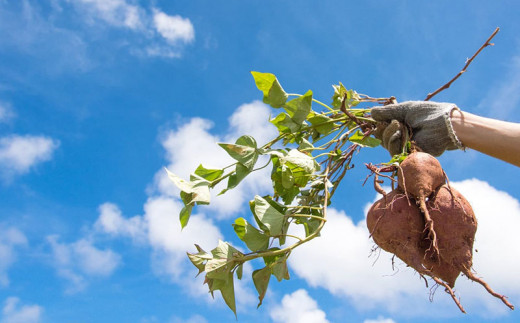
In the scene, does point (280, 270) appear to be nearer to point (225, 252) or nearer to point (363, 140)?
point (225, 252)

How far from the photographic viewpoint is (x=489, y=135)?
74.7 inches

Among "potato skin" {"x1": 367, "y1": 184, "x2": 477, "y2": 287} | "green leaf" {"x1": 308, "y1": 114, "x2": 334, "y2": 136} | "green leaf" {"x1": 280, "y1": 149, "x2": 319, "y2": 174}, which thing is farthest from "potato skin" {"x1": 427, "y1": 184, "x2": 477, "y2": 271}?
"green leaf" {"x1": 308, "y1": 114, "x2": 334, "y2": 136}

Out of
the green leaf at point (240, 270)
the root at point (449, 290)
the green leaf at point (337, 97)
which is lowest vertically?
the root at point (449, 290)

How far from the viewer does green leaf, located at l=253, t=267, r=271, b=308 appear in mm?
1800

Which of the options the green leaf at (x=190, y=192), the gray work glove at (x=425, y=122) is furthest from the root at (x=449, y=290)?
the green leaf at (x=190, y=192)

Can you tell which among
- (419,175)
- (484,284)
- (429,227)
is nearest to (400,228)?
(429,227)

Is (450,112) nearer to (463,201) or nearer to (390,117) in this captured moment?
(390,117)

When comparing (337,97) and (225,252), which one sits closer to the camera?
(225,252)

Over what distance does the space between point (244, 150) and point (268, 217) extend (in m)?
0.30

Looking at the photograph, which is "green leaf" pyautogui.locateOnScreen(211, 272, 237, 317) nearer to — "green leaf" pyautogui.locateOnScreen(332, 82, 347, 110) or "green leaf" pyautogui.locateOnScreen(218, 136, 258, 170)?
"green leaf" pyautogui.locateOnScreen(218, 136, 258, 170)

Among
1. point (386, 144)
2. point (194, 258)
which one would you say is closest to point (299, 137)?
point (386, 144)

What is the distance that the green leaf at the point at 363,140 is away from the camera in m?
2.31

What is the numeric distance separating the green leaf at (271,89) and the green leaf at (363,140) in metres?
0.54

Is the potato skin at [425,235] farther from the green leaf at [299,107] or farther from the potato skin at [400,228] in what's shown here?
the green leaf at [299,107]
